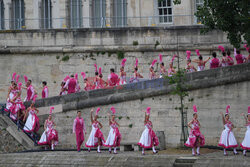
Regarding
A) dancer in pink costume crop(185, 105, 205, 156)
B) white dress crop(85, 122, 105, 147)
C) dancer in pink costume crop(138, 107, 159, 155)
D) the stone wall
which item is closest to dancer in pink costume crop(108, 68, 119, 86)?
the stone wall

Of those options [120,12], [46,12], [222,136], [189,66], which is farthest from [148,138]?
[46,12]

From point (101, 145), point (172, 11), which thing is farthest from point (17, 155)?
point (172, 11)

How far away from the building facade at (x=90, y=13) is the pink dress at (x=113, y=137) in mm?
9197

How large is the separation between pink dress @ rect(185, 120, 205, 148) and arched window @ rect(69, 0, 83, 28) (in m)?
12.8

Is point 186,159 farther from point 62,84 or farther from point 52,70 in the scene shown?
point 52,70

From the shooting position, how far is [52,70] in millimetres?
33562

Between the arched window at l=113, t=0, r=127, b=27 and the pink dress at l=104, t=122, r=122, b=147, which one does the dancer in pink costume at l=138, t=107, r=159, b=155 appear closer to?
the pink dress at l=104, t=122, r=122, b=147

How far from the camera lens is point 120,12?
121 feet

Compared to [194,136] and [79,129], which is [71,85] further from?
[194,136]

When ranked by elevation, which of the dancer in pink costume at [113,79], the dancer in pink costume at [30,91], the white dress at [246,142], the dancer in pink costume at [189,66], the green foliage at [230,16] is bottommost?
the white dress at [246,142]

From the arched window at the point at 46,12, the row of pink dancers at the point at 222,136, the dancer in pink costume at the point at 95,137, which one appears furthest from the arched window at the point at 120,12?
the row of pink dancers at the point at 222,136

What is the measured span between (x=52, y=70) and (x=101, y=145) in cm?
739

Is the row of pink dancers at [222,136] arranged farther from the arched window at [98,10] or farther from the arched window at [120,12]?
the arched window at [98,10]

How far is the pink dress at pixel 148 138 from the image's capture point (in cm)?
2568
